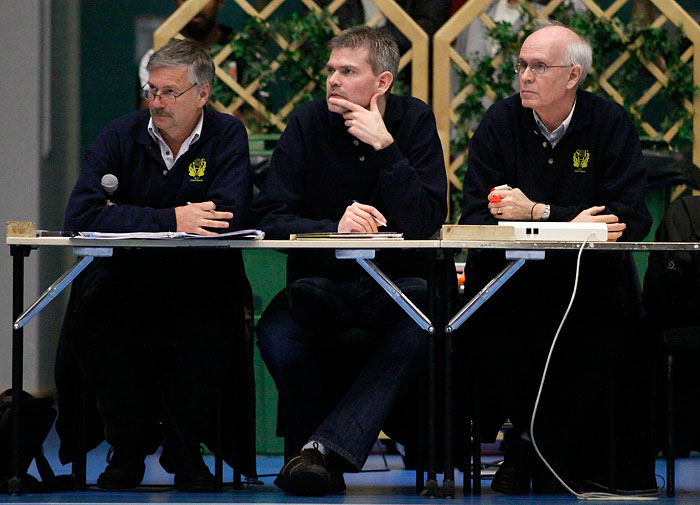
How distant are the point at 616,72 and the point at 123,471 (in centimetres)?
288

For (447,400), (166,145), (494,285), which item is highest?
(166,145)

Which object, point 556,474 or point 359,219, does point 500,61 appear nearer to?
point 359,219

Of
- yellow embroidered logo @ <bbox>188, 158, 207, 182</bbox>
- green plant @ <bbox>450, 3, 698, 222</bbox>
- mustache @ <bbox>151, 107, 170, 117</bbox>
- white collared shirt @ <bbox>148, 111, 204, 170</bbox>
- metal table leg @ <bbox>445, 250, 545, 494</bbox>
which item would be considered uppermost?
green plant @ <bbox>450, 3, 698, 222</bbox>

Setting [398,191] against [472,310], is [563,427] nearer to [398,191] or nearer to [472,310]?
[472,310]

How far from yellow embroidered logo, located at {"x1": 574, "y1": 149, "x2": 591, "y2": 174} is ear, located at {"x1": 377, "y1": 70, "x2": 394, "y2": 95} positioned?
1.76 ft

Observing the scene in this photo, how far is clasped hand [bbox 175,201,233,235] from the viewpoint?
9.55 feet

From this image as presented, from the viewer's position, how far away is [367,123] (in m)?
3.00

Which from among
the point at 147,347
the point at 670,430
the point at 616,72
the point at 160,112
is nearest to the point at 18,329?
the point at 147,347

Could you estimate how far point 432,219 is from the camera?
3.01 metres

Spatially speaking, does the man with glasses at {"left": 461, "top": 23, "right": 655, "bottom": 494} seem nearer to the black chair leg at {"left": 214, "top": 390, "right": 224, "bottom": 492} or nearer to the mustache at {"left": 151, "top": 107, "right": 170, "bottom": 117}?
the black chair leg at {"left": 214, "top": 390, "right": 224, "bottom": 492}

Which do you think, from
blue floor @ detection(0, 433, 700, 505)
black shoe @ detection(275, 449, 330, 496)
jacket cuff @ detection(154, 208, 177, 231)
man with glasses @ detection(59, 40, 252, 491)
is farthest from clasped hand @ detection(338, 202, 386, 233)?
blue floor @ detection(0, 433, 700, 505)

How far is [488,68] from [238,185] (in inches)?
79.8

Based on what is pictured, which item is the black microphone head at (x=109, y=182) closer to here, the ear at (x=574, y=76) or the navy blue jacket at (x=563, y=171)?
the navy blue jacket at (x=563, y=171)

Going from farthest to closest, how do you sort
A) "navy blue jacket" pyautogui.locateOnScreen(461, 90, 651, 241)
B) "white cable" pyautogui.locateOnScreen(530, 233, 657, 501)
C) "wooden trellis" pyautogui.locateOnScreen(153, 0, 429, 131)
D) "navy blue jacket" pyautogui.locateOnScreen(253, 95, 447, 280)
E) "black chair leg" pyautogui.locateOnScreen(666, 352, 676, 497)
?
"wooden trellis" pyautogui.locateOnScreen(153, 0, 429, 131)
"navy blue jacket" pyautogui.locateOnScreen(461, 90, 651, 241)
"navy blue jacket" pyautogui.locateOnScreen(253, 95, 447, 280)
"black chair leg" pyautogui.locateOnScreen(666, 352, 676, 497)
"white cable" pyautogui.locateOnScreen(530, 233, 657, 501)
